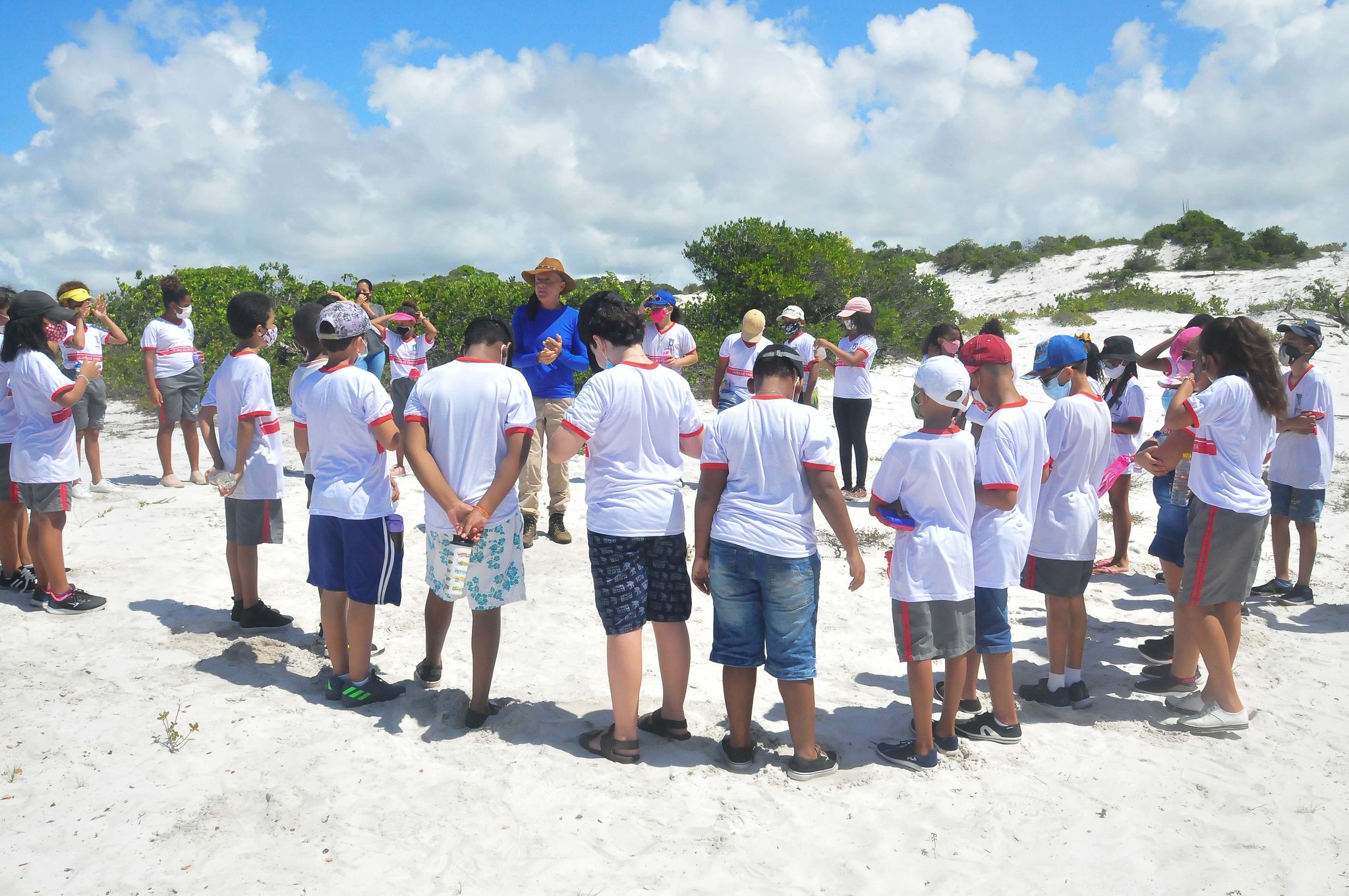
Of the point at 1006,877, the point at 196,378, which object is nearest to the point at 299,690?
the point at 1006,877

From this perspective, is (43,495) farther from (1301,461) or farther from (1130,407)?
(1301,461)

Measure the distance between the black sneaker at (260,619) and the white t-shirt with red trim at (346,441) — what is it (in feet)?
4.85

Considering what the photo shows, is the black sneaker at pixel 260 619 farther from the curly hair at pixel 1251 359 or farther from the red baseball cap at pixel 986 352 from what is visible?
the curly hair at pixel 1251 359

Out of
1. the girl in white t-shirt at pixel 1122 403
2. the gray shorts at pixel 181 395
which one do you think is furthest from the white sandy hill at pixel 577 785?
the gray shorts at pixel 181 395

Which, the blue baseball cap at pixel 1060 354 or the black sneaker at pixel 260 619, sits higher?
the blue baseball cap at pixel 1060 354

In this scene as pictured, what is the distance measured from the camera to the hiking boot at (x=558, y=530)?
6711 mm

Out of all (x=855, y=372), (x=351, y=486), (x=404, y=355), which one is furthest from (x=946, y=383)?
(x=404, y=355)

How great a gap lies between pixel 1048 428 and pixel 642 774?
2660mm

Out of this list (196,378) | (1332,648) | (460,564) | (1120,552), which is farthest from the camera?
(196,378)

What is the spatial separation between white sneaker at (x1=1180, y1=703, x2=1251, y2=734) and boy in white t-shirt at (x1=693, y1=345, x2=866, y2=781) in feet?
6.48

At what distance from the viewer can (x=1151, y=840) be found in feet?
10.4

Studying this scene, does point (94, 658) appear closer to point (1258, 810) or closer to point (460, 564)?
point (460, 564)

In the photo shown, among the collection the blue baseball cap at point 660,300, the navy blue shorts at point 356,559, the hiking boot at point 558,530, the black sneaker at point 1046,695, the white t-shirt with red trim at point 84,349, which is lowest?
the black sneaker at point 1046,695

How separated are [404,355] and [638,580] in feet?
21.4
